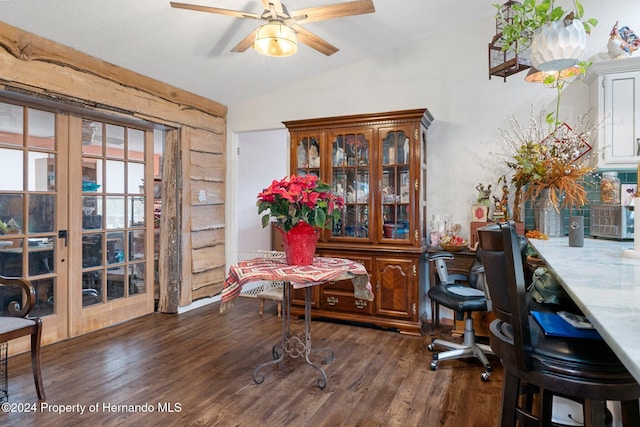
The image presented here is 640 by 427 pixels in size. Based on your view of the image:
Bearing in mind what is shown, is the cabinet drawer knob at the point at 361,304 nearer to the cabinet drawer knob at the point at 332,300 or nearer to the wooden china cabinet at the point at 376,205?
the wooden china cabinet at the point at 376,205

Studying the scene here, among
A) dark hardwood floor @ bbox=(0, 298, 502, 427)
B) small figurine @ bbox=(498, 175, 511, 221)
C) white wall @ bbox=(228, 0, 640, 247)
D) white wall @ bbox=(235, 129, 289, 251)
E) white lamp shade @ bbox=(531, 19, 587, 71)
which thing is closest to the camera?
white lamp shade @ bbox=(531, 19, 587, 71)

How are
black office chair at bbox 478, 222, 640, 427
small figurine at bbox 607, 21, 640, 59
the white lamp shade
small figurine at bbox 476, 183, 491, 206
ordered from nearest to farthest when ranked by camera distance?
1. black office chair at bbox 478, 222, 640, 427
2. the white lamp shade
3. small figurine at bbox 607, 21, 640, 59
4. small figurine at bbox 476, 183, 491, 206

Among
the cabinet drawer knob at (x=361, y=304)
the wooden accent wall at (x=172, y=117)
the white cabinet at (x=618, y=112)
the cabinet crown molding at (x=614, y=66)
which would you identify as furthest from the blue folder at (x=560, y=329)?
the wooden accent wall at (x=172, y=117)

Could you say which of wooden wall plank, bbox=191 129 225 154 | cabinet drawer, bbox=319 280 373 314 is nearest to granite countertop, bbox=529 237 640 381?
cabinet drawer, bbox=319 280 373 314

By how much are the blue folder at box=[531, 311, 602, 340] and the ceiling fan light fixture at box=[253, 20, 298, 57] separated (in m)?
2.03

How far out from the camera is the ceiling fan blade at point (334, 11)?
84.9 inches

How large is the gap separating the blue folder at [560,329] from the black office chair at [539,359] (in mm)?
16

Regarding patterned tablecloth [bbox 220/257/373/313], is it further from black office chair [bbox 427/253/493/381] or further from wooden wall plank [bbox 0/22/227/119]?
wooden wall plank [bbox 0/22/227/119]

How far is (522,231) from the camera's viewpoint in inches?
127

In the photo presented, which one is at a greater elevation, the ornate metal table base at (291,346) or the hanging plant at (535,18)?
the hanging plant at (535,18)

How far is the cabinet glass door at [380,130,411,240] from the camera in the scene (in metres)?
3.59

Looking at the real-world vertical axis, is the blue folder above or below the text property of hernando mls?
above

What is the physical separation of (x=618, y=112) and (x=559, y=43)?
1981mm

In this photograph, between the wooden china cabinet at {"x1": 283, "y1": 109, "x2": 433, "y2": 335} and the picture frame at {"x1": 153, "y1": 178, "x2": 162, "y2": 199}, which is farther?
the picture frame at {"x1": 153, "y1": 178, "x2": 162, "y2": 199}
